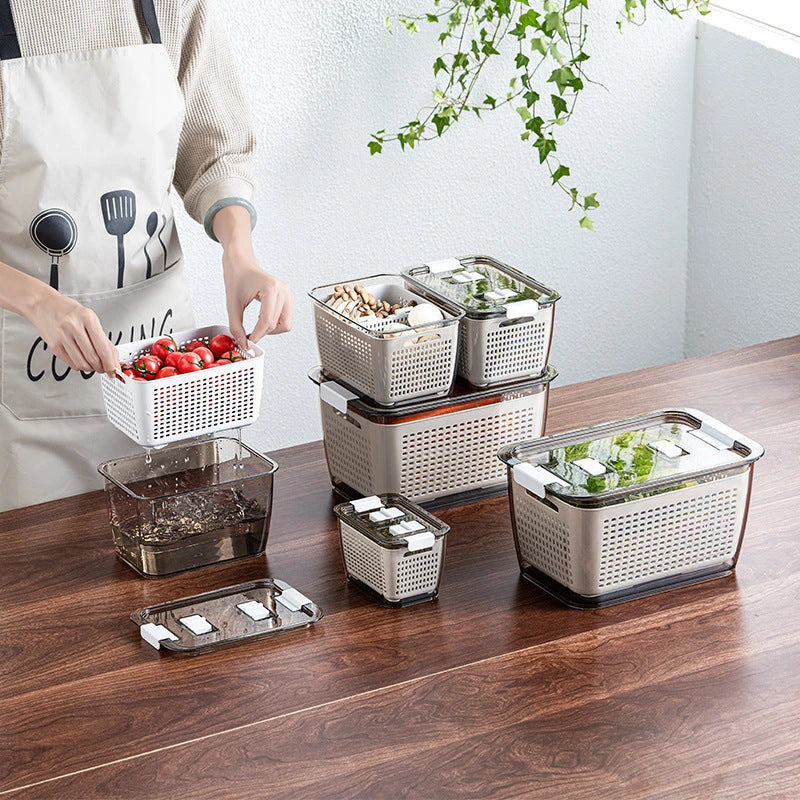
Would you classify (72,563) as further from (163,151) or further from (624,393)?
(624,393)

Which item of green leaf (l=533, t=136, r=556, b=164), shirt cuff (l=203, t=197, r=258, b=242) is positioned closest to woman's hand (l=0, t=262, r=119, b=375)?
shirt cuff (l=203, t=197, r=258, b=242)

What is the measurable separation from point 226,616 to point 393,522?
0.74 ft

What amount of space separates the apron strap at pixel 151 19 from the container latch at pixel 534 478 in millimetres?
880

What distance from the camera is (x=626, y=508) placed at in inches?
57.0

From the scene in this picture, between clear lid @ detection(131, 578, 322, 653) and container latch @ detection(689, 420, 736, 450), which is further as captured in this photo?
container latch @ detection(689, 420, 736, 450)

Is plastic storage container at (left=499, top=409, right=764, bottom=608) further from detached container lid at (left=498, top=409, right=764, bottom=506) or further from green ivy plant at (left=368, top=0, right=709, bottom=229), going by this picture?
green ivy plant at (left=368, top=0, right=709, bottom=229)

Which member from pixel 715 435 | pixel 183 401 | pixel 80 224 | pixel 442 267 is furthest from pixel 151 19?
pixel 715 435

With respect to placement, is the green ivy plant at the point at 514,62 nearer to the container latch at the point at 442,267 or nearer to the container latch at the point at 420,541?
the container latch at the point at 442,267

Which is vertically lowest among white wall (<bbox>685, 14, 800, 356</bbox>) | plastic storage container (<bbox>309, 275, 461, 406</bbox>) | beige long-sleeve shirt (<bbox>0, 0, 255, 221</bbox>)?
white wall (<bbox>685, 14, 800, 356</bbox>)

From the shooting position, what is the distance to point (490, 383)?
Answer: 1.73 m

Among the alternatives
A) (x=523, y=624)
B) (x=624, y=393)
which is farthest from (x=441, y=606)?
(x=624, y=393)

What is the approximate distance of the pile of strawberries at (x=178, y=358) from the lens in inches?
59.7

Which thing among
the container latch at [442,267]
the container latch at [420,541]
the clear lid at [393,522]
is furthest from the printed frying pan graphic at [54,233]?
the container latch at [420,541]

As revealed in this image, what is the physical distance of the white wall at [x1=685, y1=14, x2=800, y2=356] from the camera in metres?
3.14
